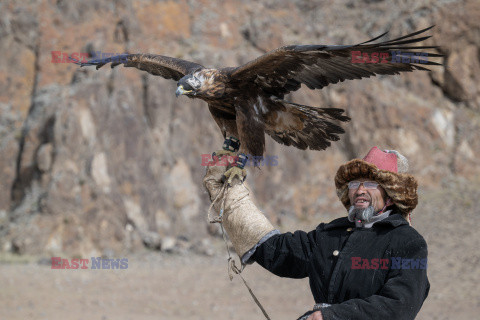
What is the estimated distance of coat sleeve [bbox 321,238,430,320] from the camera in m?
2.13

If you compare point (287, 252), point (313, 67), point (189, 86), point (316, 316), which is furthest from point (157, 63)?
point (316, 316)

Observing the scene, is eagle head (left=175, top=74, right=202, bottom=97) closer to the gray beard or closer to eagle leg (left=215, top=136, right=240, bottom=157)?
eagle leg (left=215, top=136, right=240, bottom=157)

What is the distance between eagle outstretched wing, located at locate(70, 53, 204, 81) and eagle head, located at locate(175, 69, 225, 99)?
0.63 feet

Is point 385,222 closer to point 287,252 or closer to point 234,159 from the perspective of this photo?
point 287,252

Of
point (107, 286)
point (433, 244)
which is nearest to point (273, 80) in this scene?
point (107, 286)

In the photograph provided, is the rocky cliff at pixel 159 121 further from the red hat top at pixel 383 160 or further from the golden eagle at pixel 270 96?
the red hat top at pixel 383 160

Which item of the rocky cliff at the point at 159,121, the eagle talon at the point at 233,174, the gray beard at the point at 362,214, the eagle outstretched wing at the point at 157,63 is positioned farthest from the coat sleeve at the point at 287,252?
the rocky cliff at the point at 159,121

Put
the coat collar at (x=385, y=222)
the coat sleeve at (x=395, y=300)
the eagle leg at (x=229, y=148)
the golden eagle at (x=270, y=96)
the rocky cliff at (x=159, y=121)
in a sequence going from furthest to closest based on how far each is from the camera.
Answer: the rocky cliff at (x=159, y=121) → the golden eagle at (x=270, y=96) → the eagle leg at (x=229, y=148) → the coat collar at (x=385, y=222) → the coat sleeve at (x=395, y=300)

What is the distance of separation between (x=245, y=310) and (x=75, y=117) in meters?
7.65

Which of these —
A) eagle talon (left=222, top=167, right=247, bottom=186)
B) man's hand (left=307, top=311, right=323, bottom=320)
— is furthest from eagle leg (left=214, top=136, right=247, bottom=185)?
man's hand (left=307, top=311, right=323, bottom=320)

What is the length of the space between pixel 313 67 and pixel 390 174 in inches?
50.0

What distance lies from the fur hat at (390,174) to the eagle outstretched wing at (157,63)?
1.88 m

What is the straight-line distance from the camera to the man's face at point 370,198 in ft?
8.03

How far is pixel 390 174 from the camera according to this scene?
2.39m
